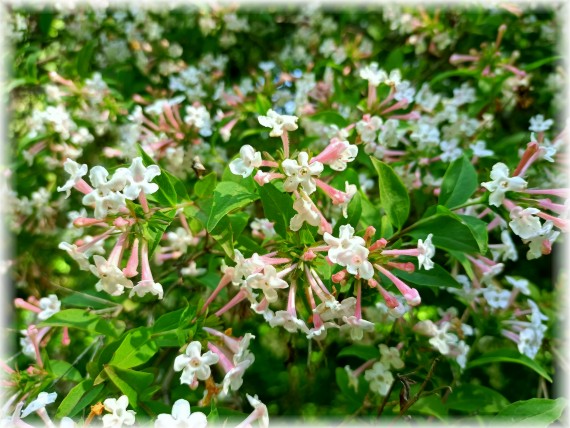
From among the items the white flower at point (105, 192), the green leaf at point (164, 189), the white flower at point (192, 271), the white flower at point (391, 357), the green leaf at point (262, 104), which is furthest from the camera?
the green leaf at point (262, 104)

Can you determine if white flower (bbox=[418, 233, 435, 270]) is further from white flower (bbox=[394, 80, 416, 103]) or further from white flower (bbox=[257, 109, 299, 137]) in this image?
white flower (bbox=[394, 80, 416, 103])

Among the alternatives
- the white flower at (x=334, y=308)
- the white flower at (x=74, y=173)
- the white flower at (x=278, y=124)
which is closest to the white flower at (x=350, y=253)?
the white flower at (x=334, y=308)

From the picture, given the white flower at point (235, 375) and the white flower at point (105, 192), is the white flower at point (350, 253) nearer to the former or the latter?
the white flower at point (235, 375)

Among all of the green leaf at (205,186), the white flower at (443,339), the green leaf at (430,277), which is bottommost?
the white flower at (443,339)

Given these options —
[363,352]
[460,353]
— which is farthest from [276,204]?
[460,353]

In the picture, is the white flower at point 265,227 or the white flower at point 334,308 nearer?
the white flower at point 334,308

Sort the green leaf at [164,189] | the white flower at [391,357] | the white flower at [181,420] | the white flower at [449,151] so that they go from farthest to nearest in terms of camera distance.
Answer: the white flower at [449,151], the white flower at [391,357], the green leaf at [164,189], the white flower at [181,420]

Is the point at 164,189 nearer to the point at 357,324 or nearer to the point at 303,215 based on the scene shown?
the point at 303,215
